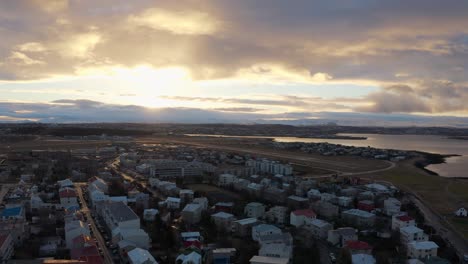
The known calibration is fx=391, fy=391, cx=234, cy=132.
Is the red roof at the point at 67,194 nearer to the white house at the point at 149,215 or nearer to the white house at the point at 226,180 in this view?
the white house at the point at 149,215

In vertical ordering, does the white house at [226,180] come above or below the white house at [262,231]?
above

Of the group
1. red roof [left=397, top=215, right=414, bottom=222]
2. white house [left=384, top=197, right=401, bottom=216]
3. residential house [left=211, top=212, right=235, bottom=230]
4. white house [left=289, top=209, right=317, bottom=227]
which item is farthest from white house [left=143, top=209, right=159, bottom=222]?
white house [left=384, top=197, right=401, bottom=216]

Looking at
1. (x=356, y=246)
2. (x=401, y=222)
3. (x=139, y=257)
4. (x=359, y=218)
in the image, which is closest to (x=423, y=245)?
(x=356, y=246)

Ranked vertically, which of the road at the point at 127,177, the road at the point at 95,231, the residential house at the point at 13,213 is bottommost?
the road at the point at 95,231

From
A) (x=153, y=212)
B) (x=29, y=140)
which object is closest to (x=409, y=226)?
(x=153, y=212)

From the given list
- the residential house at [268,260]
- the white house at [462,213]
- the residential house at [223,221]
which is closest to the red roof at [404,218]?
the white house at [462,213]

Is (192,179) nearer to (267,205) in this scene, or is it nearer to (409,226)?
(267,205)
